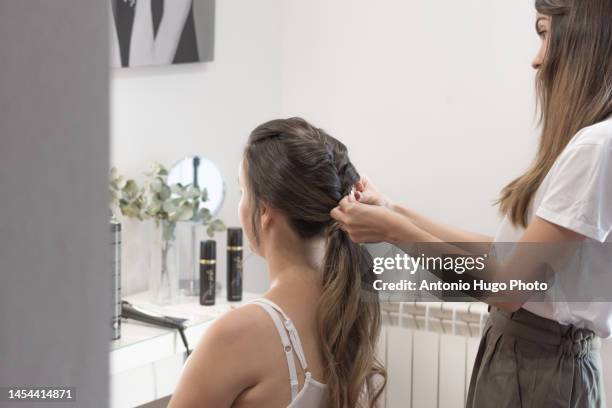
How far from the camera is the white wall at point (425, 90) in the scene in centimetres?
227

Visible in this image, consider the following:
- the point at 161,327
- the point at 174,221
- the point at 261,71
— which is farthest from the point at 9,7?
the point at 261,71

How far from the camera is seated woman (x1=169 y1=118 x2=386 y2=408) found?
3.56 feet

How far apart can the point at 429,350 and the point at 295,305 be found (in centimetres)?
122

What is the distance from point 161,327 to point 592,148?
1204 millimetres

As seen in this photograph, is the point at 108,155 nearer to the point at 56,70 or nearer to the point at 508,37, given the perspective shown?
the point at 56,70

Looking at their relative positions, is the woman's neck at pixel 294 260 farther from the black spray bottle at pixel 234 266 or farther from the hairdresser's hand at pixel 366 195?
the black spray bottle at pixel 234 266

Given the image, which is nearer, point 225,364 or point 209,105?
point 225,364

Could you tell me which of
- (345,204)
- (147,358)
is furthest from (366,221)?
(147,358)

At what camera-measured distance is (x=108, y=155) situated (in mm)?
284

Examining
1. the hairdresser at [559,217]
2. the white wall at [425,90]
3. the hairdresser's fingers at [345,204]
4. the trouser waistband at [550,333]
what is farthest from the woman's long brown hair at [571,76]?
the white wall at [425,90]

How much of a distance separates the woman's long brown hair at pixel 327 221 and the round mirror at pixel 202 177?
3.31 ft

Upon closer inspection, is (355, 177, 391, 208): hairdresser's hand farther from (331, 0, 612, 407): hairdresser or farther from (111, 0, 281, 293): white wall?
(111, 0, 281, 293): white wall

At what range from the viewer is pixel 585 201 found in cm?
102

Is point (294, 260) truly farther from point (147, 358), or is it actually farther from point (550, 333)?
point (147, 358)
